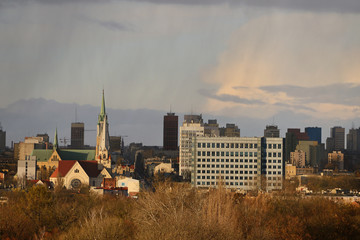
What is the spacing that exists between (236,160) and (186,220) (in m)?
129

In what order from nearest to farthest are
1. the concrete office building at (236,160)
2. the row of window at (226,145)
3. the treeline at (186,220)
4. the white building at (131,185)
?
1. the treeline at (186,220)
2. the white building at (131,185)
3. the concrete office building at (236,160)
4. the row of window at (226,145)

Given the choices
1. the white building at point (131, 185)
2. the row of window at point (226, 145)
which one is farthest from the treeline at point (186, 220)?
the row of window at point (226, 145)

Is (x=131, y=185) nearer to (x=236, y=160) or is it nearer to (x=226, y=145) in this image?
(x=226, y=145)

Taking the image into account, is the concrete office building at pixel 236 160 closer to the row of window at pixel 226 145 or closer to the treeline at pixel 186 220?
the row of window at pixel 226 145

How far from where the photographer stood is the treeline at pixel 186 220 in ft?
223

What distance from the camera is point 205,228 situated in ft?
213

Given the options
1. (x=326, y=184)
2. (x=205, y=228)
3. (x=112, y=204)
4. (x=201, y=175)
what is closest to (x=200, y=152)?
(x=201, y=175)

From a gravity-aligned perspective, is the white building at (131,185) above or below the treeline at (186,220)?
below

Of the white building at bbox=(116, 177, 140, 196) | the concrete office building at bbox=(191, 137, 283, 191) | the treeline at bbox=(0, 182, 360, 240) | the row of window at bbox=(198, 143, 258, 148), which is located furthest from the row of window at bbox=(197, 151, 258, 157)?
the treeline at bbox=(0, 182, 360, 240)

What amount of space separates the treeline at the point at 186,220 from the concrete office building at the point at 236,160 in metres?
69.6

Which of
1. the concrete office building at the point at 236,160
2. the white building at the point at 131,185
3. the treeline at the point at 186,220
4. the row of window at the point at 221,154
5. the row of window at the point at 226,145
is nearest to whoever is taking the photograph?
the treeline at the point at 186,220

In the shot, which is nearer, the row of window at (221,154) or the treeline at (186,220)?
the treeline at (186,220)

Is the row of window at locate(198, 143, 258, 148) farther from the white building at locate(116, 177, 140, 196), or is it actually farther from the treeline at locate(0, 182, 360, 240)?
the treeline at locate(0, 182, 360, 240)

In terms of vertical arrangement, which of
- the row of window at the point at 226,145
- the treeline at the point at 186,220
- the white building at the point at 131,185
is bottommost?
the white building at the point at 131,185
